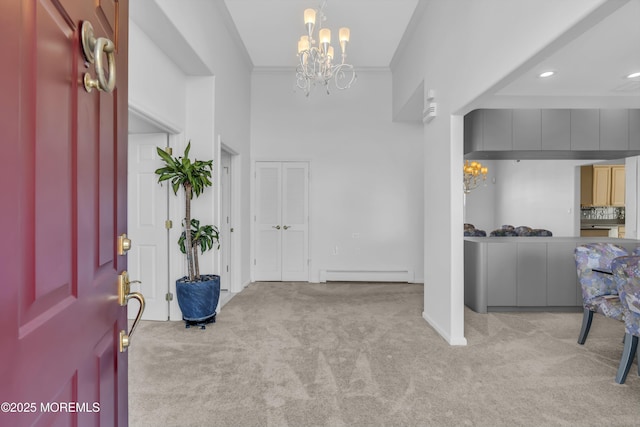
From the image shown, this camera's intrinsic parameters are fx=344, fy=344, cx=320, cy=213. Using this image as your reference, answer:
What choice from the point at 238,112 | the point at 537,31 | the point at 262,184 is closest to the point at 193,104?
the point at 238,112

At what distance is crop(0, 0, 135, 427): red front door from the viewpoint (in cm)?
53

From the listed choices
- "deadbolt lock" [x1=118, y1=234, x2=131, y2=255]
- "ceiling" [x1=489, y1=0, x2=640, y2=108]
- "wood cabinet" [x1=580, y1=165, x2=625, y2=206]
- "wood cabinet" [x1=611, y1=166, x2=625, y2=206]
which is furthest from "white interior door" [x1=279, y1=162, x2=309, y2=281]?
"wood cabinet" [x1=611, y1=166, x2=625, y2=206]

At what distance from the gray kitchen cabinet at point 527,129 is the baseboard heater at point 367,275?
2614 millimetres

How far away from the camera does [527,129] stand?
4.22m

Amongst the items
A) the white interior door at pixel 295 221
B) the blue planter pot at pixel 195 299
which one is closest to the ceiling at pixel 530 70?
the white interior door at pixel 295 221

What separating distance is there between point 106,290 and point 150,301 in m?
3.19

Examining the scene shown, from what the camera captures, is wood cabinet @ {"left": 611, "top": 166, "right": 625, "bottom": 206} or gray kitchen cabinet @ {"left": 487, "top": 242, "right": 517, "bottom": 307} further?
wood cabinet @ {"left": 611, "top": 166, "right": 625, "bottom": 206}

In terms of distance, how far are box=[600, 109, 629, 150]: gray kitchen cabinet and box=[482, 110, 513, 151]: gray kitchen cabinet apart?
1161mm

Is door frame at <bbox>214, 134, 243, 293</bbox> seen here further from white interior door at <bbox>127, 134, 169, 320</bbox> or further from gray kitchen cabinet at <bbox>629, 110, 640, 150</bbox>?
gray kitchen cabinet at <bbox>629, 110, 640, 150</bbox>

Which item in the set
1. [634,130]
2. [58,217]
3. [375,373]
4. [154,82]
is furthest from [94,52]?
[634,130]

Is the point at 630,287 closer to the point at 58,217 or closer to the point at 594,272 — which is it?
the point at 594,272

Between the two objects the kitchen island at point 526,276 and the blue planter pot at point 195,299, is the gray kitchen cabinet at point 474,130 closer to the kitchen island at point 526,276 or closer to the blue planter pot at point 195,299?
the kitchen island at point 526,276

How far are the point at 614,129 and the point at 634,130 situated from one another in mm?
261

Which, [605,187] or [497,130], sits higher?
[497,130]
